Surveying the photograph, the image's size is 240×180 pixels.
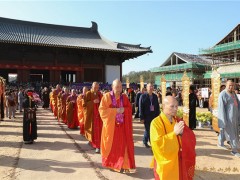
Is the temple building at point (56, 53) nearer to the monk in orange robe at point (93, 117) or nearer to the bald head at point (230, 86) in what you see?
the monk in orange robe at point (93, 117)

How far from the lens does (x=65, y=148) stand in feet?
22.8

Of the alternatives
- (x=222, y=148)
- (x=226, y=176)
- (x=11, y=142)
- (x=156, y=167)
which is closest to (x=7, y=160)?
(x=11, y=142)

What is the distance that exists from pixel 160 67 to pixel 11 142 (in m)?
39.6

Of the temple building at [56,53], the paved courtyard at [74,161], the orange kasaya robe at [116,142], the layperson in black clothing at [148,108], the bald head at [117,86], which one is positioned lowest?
the paved courtyard at [74,161]

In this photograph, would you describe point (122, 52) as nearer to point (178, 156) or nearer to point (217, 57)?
point (217, 57)

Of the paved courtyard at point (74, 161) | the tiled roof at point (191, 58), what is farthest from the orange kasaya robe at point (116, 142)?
the tiled roof at point (191, 58)

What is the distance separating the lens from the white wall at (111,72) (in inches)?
996

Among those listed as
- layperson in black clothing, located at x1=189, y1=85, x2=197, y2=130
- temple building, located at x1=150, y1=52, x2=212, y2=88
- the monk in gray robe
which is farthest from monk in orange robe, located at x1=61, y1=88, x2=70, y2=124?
temple building, located at x1=150, y1=52, x2=212, y2=88

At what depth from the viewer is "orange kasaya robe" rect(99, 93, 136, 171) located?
4867mm

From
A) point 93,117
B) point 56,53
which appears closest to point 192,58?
point 56,53

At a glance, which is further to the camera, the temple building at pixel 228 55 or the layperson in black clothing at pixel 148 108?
the temple building at pixel 228 55

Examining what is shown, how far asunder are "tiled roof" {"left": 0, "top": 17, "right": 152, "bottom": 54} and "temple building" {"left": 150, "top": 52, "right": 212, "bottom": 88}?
11.0 metres

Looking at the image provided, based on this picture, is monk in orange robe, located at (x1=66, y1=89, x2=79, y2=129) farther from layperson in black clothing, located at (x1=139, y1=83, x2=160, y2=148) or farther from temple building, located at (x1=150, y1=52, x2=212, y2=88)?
temple building, located at (x1=150, y1=52, x2=212, y2=88)

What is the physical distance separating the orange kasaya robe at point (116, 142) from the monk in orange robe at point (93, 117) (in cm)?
125
